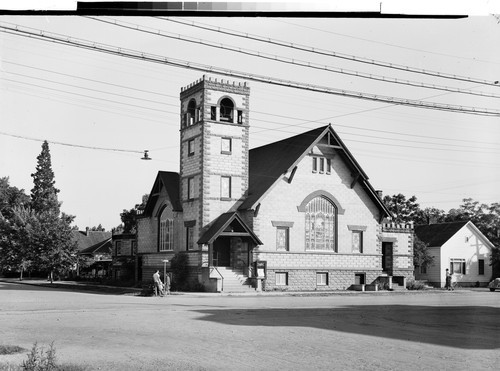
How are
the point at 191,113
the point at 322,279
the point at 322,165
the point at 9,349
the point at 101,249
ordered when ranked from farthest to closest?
1. the point at 101,249
2. the point at 322,165
3. the point at 322,279
4. the point at 191,113
5. the point at 9,349

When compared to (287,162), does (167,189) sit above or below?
below

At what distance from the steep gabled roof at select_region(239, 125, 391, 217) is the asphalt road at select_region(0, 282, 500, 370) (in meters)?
22.9

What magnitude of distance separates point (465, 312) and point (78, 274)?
57.6 meters

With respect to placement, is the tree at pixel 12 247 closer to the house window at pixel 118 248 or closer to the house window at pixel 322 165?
the house window at pixel 118 248

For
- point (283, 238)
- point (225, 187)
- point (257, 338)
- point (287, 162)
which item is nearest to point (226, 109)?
point (225, 187)

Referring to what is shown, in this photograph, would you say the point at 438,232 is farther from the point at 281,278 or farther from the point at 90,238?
the point at 90,238

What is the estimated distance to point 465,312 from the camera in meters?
27.9

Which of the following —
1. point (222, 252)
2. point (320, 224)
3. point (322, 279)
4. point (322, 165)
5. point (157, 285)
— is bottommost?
point (322, 279)

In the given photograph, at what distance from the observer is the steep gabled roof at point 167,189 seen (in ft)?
168

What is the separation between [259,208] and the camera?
4822 cm

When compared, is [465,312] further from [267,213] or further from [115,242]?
[115,242]

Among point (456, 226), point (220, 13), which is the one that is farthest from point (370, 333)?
point (456, 226)

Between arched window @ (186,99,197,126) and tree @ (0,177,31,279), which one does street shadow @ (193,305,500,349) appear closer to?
arched window @ (186,99,197,126)

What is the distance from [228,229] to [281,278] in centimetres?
564
